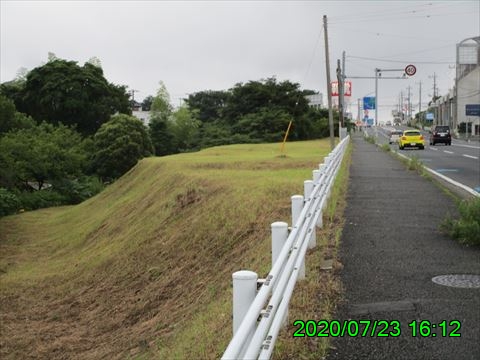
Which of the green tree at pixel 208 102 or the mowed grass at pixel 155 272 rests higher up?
the green tree at pixel 208 102

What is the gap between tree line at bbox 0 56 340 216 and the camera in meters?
40.0

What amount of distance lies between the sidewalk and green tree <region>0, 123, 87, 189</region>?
101 feet

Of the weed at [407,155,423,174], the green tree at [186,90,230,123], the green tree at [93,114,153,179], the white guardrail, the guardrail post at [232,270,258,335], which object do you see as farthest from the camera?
the green tree at [186,90,230,123]

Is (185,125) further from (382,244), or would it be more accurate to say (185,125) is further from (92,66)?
(382,244)

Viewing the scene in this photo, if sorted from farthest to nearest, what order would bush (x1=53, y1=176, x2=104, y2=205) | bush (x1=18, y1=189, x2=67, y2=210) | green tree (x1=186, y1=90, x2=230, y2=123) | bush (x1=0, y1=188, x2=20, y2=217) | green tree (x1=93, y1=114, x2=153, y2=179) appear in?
green tree (x1=186, y1=90, x2=230, y2=123) < green tree (x1=93, y1=114, x2=153, y2=179) < bush (x1=53, y1=176, x2=104, y2=205) < bush (x1=18, y1=189, x2=67, y2=210) < bush (x1=0, y1=188, x2=20, y2=217)

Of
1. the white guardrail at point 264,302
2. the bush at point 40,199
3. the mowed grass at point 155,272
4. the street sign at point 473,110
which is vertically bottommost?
the bush at point 40,199

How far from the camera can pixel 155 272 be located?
1187 centimetres

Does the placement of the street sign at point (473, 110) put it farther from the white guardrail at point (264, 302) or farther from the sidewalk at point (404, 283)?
the white guardrail at point (264, 302)

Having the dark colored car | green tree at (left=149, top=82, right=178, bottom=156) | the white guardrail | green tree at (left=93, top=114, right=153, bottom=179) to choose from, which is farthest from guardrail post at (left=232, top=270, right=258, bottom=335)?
green tree at (left=149, top=82, right=178, bottom=156)

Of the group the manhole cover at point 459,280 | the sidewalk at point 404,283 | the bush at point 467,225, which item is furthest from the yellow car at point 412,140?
the manhole cover at point 459,280

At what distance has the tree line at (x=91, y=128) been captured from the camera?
4000 cm

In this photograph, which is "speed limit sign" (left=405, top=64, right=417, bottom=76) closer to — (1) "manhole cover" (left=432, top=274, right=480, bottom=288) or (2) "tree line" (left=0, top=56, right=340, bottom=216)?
(2) "tree line" (left=0, top=56, right=340, bottom=216)

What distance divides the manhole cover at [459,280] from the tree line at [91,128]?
30.0 metres

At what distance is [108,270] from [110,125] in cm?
3278
